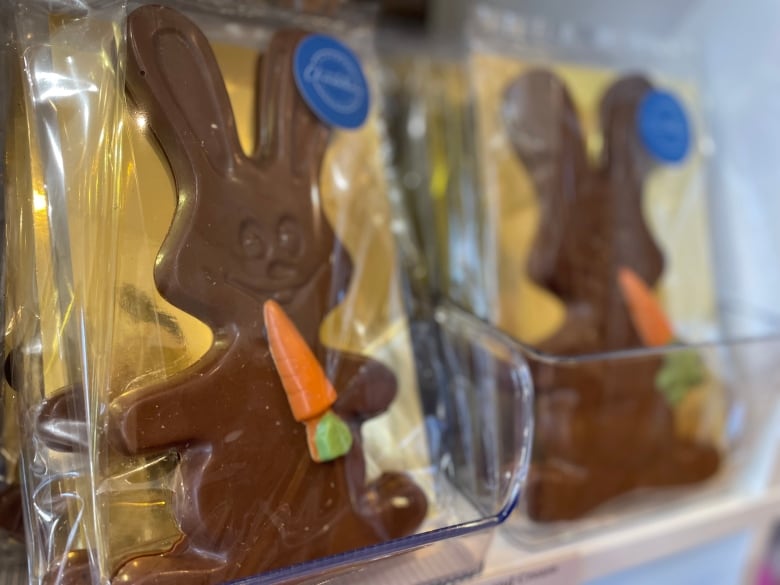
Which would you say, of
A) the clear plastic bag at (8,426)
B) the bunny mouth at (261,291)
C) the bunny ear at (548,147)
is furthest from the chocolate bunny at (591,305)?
the clear plastic bag at (8,426)

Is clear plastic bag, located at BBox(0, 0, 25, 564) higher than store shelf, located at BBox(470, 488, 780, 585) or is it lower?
higher

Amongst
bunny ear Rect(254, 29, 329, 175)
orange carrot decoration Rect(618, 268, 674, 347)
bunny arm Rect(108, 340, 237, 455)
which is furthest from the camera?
orange carrot decoration Rect(618, 268, 674, 347)

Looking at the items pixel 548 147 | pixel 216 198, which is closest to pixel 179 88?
pixel 216 198

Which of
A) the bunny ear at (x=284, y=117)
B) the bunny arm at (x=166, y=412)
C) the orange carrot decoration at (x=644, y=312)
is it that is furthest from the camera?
the orange carrot decoration at (x=644, y=312)

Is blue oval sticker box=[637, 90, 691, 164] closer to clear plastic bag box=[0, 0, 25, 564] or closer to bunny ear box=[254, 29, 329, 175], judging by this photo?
bunny ear box=[254, 29, 329, 175]

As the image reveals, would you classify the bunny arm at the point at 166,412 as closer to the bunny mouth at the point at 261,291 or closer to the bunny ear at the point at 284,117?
the bunny mouth at the point at 261,291

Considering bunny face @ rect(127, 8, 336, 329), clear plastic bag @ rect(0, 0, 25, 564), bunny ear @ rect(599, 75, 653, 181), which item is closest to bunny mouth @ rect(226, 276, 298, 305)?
bunny face @ rect(127, 8, 336, 329)

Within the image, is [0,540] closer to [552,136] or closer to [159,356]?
[159,356]
